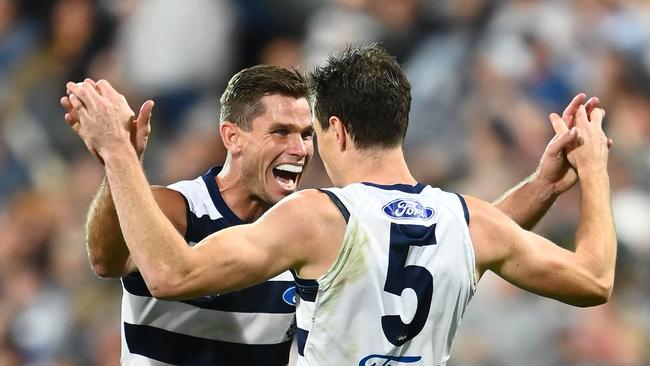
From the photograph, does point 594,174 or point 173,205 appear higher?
point 594,174

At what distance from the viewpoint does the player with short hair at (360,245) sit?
2.86 metres

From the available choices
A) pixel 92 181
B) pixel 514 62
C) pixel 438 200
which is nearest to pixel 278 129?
pixel 438 200

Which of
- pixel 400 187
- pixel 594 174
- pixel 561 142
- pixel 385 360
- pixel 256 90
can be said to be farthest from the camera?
pixel 256 90

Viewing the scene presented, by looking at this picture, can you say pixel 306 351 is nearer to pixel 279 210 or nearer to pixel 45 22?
pixel 279 210

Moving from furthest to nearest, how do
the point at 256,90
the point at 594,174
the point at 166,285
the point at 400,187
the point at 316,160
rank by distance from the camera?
1. the point at 316,160
2. the point at 256,90
3. the point at 594,174
4. the point at 400,187
5. the point at 166,285

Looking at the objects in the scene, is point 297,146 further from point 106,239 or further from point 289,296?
point 106,239

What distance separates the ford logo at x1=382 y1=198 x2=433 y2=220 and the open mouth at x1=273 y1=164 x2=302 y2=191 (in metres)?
1.10

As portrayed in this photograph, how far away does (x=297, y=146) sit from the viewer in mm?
4145

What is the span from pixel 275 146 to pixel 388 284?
1.26 metres

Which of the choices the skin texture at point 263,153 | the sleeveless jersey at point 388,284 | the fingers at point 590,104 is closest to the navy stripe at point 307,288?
the sleeveless jersey at point 388,284

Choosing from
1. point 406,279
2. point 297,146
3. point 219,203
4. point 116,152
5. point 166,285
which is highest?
point 297,146

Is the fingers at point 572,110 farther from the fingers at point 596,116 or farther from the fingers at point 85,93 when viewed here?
the fingers at point 85,93

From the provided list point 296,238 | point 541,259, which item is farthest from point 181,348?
point 541,259

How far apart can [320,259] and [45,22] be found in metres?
6.30
